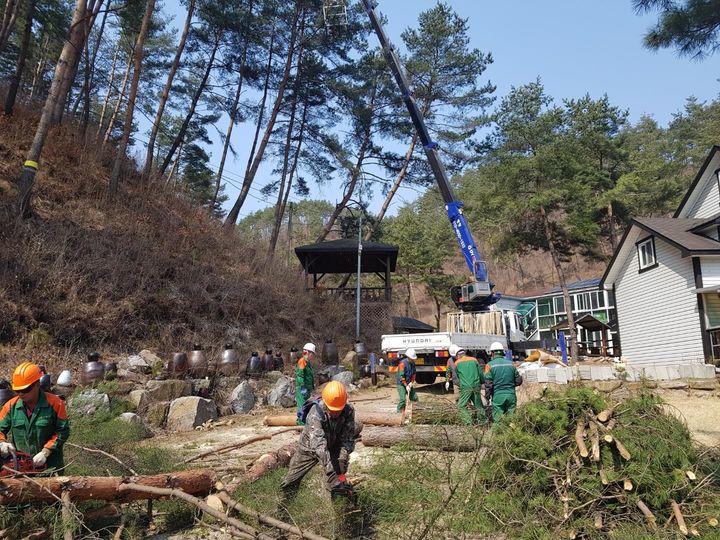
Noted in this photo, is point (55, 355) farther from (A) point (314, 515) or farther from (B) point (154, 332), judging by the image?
(A) point (314, 515)

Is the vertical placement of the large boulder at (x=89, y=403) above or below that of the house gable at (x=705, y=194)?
below

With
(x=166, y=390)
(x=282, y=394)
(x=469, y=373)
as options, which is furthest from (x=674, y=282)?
(x=166, y=390)

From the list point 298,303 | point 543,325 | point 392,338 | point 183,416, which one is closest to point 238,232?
point 298,303

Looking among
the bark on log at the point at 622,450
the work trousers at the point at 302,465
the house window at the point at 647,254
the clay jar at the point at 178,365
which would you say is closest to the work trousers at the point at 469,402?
the work trousers at the point at 302,465

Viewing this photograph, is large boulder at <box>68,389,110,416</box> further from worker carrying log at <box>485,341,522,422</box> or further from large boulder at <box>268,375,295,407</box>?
worker carrying log at <box>485,341,522,422</box>

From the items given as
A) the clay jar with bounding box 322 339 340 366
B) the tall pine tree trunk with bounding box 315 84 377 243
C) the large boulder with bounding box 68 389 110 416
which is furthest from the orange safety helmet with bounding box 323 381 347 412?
the tall pine tree trunk with bounding box 315 84 377 243

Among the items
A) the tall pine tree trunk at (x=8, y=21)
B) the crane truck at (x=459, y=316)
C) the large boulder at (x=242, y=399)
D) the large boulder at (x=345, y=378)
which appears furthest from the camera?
the tall pine tree trunk at (x=8, y=21)

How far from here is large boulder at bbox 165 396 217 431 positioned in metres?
9.38

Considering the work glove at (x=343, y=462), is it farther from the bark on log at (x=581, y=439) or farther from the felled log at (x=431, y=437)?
the bark on log at (x=581, y=439)

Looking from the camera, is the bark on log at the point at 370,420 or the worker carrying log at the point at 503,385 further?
the bark on log at the point at 370,420

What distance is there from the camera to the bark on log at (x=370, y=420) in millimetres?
8516

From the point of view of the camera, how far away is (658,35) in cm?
852

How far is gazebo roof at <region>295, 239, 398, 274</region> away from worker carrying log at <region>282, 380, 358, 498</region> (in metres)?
16.6

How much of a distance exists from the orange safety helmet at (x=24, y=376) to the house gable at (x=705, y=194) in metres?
19.8
